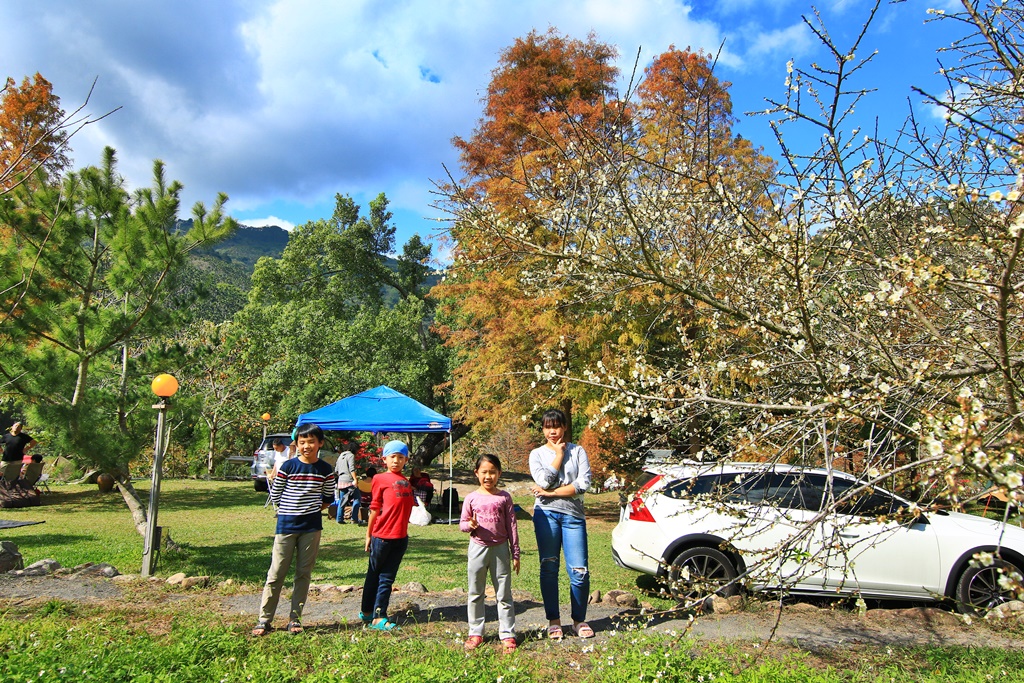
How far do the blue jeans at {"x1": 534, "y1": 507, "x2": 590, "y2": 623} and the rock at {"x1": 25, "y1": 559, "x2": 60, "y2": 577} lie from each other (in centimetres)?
496

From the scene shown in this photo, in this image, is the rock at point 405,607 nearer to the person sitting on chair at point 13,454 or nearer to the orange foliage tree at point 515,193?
the orange foliage tree at point 515,193

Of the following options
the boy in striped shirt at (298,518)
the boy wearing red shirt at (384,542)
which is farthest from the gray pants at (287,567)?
the boy wearing red shirt at (384,542)

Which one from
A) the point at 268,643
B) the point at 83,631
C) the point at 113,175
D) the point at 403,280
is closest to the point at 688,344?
the point at 268,643

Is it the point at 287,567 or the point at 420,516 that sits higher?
the point at 287,567

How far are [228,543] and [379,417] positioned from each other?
4.39m

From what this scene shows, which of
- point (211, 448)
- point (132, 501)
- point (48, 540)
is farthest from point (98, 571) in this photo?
point (211, 448)

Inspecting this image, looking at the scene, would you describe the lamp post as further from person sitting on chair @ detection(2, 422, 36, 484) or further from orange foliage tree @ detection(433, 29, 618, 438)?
person sitting on chair @ detection(2, 422, 36, 484)

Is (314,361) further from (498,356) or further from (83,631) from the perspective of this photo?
(83,631)

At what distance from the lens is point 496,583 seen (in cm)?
475

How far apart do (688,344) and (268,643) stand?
3914mm

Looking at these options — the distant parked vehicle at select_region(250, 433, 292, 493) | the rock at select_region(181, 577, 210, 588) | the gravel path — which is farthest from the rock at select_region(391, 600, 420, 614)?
the distant parked vehicle at select_region(250, 433, 292, 493)

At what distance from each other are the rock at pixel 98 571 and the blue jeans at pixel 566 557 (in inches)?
174

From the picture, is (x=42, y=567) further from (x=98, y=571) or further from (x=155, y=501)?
(x=155, y=501)

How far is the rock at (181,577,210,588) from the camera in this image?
19.9 ft
